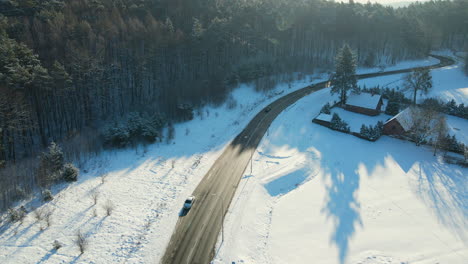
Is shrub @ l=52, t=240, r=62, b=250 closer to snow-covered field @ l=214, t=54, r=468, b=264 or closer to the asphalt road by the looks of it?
the asphalt road

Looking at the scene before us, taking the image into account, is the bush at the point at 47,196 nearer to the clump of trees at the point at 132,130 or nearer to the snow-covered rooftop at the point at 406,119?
the clump of trees at the point at 132,130

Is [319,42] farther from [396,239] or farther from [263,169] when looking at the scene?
[396,239]

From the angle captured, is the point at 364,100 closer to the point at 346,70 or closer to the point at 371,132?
the point at 346,70

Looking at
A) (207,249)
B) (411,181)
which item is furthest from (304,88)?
(207,249)

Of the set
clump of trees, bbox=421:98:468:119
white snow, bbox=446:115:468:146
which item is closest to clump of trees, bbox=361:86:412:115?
clump of trees, bbox=421:98:468:119

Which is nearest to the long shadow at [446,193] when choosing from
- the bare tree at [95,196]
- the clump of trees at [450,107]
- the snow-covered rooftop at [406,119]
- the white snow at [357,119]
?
the snow-covered rooftop at [406,119]

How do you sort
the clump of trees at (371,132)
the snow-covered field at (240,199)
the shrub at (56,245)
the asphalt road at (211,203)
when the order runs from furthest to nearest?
the clump of trees at (371,132)
the asphalt road at (211,203)
the snow-covered field at (240,199)
the shrub at (56,245)

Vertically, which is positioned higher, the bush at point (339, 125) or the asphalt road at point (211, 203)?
the bush at point (339, 125)

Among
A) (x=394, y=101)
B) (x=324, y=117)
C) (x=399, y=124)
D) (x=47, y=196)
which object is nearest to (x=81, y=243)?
(x=47, y=196)
